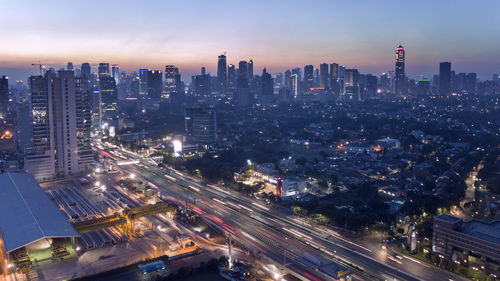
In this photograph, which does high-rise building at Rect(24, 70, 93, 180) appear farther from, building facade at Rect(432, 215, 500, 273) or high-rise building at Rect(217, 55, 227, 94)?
high-rise building at Rect(217, 55, 227, 94)

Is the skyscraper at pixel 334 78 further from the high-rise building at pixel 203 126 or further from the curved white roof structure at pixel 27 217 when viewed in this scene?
the curved white roof structure at pixel 27 217

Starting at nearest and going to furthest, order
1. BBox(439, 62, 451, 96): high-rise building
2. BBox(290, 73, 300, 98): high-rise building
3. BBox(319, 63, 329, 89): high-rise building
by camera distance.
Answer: BBox(439, 62, 451, 96): high-rise building < BBox(319, 63, 329, 89): high-rise building < BBox(290, 73, 300, 98): high-rise building

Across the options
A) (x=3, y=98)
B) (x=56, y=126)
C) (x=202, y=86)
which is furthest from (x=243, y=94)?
(x=56, y=126)

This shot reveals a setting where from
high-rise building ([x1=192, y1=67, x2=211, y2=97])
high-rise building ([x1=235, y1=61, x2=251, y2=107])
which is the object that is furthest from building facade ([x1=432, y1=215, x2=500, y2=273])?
high-rise building ([x1=192, y1=67, x2=211, y2=97])

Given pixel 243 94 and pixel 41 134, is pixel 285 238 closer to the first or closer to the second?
pixel 41 134

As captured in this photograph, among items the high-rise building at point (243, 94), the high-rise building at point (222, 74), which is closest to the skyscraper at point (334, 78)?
the high-rise building at point (243, 94)
